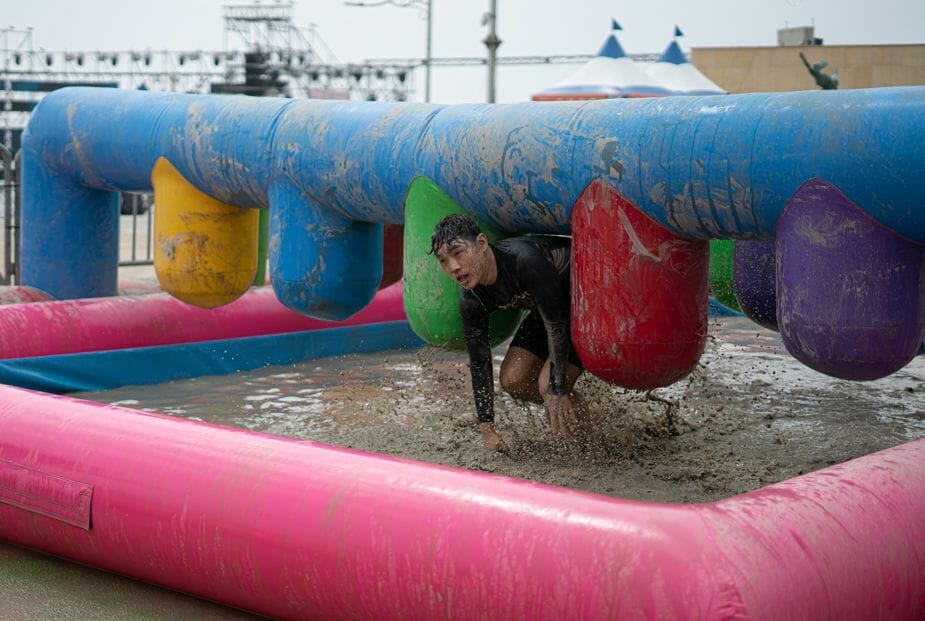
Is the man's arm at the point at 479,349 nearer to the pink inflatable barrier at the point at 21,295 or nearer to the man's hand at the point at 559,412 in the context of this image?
the man's hand at the point at 559,412

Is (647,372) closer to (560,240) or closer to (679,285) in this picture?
(679,285)

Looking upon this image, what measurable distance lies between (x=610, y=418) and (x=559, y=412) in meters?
0.70

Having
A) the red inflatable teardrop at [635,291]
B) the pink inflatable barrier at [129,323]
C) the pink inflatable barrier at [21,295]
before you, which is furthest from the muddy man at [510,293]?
the pink inflatable barrier at [21,295]

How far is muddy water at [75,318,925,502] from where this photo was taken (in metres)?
4.29

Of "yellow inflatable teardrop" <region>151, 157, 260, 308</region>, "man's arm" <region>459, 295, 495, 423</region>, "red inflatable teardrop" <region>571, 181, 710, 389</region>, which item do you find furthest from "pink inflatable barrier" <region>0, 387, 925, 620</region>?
"yellow inflatable teardrop" <region>151, 157, 260, 308</region>

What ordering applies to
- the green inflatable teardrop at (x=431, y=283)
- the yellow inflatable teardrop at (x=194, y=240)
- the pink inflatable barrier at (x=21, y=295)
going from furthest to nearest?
1. the pink inflatable barrier at (x=21, y=295)
2. the yellow inflatable teardrop at (x=194, y=240)
3. the green inflatable teardrop at (x=431, y=283)

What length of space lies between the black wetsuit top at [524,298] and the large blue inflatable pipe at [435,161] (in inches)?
4.9

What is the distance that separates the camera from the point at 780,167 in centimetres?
342

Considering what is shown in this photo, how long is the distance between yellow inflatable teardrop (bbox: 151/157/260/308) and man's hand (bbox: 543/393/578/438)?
2113 mm

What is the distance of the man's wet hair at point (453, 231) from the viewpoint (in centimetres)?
397

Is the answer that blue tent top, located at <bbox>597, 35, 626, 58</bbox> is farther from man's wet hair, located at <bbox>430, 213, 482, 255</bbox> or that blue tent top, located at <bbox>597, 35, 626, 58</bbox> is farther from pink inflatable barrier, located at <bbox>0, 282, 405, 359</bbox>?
man's wet hair, located at <bbox>430, 213, 482, 255</bbox>

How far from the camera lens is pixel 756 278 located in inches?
194

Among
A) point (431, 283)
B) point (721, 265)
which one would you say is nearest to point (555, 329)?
point (431, 283)

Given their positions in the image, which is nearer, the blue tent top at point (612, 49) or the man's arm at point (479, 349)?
the man's arm at point (479, 349)
